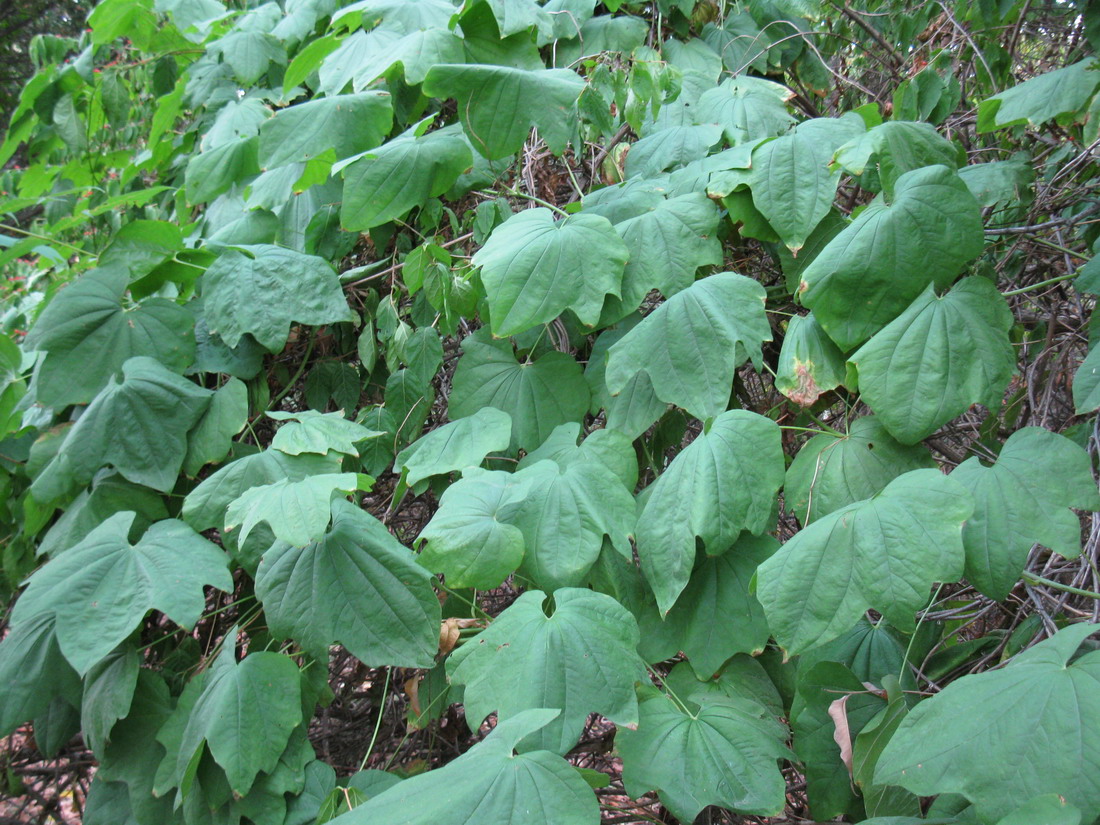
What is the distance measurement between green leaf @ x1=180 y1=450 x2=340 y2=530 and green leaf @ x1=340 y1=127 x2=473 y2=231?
0.63 metres

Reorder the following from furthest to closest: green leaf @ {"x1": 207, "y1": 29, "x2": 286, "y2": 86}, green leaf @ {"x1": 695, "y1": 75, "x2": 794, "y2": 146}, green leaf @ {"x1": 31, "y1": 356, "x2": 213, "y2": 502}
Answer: green leaf @ {"x1": 207, "y1": 29, "x2": 286, "y2": 86}
green leaf @ {"x1": 695, "y1": 75, "x2": 794, "y2": 146}
green leaf @ {"x1": 31, "y1": 356, "x2": 213, "y2": 502}

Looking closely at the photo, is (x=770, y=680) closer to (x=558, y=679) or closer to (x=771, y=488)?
(x=771, y=488)

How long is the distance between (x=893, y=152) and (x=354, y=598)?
1.52m

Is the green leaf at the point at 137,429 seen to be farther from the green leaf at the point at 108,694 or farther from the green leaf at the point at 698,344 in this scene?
the green leaf at the point at 698,344

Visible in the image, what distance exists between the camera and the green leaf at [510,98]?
6.12ft

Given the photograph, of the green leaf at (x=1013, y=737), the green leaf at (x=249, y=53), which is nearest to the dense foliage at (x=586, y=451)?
the green leaf at (x=1013, y=737)

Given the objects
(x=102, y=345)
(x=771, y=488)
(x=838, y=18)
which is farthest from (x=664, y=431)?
(x=838, y=18)

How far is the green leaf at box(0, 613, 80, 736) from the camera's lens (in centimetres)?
182

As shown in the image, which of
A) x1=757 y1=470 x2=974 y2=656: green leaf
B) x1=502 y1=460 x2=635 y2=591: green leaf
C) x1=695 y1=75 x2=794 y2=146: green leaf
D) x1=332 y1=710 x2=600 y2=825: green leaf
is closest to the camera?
x1=332 y1=710 x2=600 y2=825: green leaf

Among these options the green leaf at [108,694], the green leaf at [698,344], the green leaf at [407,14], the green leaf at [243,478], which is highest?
the green leaf at [407,14]

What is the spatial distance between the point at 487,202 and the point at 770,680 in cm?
140

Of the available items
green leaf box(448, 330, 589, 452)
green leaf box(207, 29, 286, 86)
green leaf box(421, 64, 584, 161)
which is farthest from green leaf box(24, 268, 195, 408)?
green leaf box(207, 29, 286, 86)

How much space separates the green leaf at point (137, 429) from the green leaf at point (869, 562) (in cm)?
155

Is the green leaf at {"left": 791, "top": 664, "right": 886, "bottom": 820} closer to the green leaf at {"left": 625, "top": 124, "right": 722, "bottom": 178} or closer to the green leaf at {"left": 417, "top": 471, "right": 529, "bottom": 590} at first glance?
the green leaf at {"left": 417, "top": 471, "right": 529, "bottom": 590}
